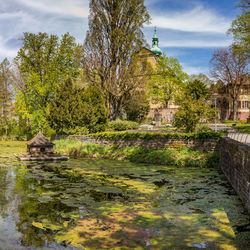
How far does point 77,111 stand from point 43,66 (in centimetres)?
1161

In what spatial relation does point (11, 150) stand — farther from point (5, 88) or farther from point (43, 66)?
point (5, 88)

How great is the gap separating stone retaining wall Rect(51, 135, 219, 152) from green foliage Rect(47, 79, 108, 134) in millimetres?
1678

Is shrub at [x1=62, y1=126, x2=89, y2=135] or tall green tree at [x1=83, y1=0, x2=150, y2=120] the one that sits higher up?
tall green tree at [x1=83, y1=0, x2=150, y2=120]

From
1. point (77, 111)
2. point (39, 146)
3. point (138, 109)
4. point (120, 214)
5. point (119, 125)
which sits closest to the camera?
point (120, 214)

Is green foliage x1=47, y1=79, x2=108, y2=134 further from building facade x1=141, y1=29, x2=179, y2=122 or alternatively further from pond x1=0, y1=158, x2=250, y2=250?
pond x1=0, y1=158, x2=250, y2=250

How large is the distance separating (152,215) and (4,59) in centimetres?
3789

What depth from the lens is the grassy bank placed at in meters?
14.9

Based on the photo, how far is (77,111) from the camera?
78.1 feet

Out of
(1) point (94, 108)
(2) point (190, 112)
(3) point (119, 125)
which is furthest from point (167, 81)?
(2) point (190, 112)

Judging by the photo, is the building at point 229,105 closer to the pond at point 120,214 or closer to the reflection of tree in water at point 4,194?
the pond at point 120,214

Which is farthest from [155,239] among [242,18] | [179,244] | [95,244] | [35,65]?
[35,65]

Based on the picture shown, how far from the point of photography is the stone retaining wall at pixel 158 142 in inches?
619

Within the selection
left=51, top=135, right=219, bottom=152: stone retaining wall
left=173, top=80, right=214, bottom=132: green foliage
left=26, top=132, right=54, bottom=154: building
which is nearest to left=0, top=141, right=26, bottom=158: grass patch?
left=26, top=132, right=54, bottom=154: building

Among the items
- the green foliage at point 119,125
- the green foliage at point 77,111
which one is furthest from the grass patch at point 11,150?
the green foliage at point 119,125
